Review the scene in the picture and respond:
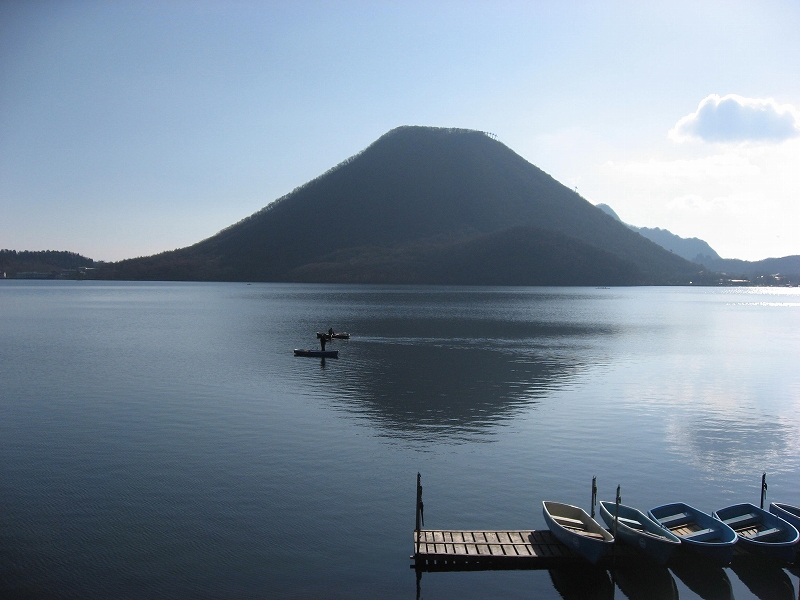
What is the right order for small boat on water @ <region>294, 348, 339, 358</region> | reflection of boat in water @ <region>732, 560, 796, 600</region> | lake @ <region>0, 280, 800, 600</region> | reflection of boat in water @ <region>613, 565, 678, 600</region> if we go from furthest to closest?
small boat on water @ <region>294, 348, 339, 358</region>, lake @ <region>0, 280, 800, 600</region>, reflection of boat in water @ <region>732, 560, 796, 600</region>, reflection of boat in water @ <region>613, 565, 678, 600</region>

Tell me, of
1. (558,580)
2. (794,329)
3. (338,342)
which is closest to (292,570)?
(558,580)

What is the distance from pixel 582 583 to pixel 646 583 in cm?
189

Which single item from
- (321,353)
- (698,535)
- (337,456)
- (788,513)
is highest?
(321,353)

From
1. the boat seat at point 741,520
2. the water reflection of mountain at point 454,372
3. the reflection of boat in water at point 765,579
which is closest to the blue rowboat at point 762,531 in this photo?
the boat seat at point 741,520

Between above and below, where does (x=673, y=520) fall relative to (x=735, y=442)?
above

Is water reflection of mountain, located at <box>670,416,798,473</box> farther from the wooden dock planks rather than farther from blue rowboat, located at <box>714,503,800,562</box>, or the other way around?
the wooden dock planks

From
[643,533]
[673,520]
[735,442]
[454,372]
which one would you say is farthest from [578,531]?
[454,372]

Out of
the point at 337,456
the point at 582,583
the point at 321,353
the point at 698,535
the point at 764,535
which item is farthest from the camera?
the point at 321,353

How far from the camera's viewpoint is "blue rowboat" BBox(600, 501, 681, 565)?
58.1 feet

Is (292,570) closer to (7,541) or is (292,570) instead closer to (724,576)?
(7,541)

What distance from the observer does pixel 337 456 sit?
2722 cm

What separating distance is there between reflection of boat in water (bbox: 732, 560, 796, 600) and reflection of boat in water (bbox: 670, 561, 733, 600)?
0.56 m

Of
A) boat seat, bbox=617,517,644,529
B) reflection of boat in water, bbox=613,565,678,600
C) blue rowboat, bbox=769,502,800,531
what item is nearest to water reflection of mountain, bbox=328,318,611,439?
boat seat, bbox=617,517,644,529

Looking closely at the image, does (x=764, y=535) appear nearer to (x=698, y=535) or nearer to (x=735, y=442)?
(x=698, y=535)
